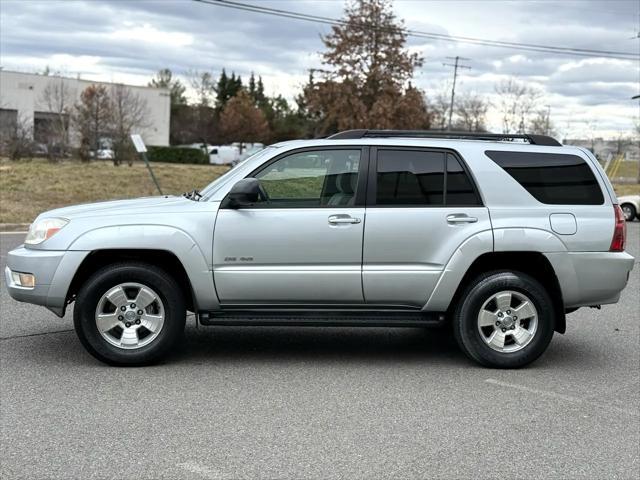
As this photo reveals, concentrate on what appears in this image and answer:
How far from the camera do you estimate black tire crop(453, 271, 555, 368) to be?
6492mm

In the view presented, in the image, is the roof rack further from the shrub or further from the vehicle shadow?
the shrub

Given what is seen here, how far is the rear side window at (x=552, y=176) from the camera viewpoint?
664 centimetres

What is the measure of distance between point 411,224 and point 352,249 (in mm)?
508

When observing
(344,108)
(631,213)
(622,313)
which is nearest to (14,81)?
(344,108)

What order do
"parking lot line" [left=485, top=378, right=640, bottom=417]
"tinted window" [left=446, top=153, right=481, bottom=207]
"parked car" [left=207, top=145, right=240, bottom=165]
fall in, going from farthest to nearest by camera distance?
"parked car" [left=207, top=145, right=240, bottom=165]
"tinted window" [left=446, top=153, right=481, bottom=207]
"parking lot line" [left=485, top=378, right=640, bottom=417]

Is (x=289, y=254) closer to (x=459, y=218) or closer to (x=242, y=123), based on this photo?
(x=459, y=218)

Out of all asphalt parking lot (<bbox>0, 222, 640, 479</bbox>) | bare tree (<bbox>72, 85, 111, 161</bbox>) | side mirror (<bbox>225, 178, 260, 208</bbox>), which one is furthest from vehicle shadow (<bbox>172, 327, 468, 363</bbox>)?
bare tree (<bbox>72, 85, 111, 161</bbox>)

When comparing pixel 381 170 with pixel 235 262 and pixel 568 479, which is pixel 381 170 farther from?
pixel 568 479

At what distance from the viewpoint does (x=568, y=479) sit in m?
4.35

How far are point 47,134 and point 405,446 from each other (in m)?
34.9

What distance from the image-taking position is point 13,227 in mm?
18562

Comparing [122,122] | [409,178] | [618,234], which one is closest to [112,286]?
[409,178]

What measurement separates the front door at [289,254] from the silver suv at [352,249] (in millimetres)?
11

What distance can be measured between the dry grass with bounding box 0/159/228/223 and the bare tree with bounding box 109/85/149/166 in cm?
399
